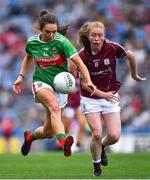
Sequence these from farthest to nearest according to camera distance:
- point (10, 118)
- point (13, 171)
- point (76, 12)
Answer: point (76, 12) < point (10, 118) < point (13, 171)

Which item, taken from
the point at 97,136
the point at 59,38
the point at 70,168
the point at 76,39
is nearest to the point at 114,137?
the point at 97,136

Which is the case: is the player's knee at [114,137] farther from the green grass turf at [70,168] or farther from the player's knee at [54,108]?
the player's knee at [54,108]

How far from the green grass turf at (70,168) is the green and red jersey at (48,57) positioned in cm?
144

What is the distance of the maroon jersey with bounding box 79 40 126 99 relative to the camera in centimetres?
1157

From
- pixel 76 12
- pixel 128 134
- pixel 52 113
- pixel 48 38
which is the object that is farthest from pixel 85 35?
pixel 76 12

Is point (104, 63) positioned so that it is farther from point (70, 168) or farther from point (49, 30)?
point (70, 168)

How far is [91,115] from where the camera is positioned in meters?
11.6

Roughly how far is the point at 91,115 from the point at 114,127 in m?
0.38

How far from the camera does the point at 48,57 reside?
1152cm

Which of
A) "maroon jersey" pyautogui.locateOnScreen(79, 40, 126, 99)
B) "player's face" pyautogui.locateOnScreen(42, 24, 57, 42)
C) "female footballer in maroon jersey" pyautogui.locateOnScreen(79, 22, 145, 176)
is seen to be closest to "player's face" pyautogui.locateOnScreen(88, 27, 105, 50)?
"female footballer in maroon jersey" pyautogui.locateOnScreen(79, 22, 145, 176)

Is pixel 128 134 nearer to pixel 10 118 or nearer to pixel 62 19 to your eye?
pixel 10 118

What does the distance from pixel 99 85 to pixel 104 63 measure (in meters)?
0.34

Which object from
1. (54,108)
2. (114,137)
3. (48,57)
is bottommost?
(114,137)

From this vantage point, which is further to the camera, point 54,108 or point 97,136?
point 97,136
